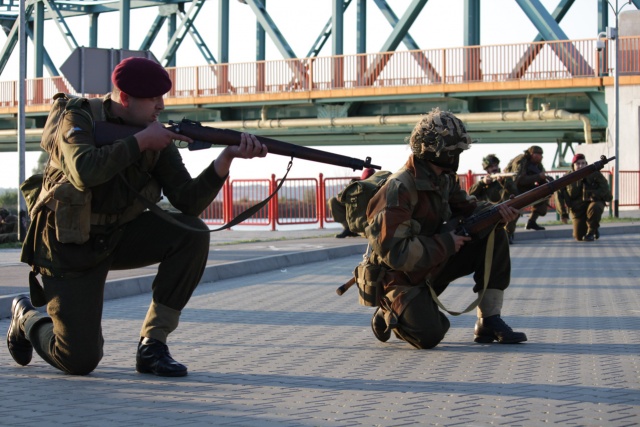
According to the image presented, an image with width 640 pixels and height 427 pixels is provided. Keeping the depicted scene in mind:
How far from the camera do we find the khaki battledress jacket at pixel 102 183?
537 centimetres

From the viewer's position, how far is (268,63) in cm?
3831

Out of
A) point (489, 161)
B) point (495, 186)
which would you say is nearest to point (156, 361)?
point (495, 186)

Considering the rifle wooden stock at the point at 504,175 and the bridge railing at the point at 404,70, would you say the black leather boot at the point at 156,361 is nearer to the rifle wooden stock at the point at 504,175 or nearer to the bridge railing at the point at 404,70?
the rifle wooden stock at the point at 504,175

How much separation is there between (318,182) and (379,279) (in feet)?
65.7

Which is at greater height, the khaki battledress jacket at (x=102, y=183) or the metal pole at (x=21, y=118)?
the metal pole at (x=21, y=118)

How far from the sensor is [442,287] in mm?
7035

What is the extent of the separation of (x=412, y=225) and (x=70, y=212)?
6.68 feet

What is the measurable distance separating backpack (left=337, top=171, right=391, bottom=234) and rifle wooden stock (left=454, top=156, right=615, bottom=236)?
56 centimetres

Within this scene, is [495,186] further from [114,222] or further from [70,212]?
[70,212]

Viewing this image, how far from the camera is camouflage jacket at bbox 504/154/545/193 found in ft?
57.7

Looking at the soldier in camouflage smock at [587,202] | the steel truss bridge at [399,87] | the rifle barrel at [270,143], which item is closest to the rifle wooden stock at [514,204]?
the rifle barrel at [270,143]

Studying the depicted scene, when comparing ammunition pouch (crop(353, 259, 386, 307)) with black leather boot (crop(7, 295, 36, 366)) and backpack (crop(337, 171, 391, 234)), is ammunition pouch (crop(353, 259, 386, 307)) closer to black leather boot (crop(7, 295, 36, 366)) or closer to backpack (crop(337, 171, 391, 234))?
backpack (crop(337, 171, 391, 234))

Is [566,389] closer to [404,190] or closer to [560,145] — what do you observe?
[404,190]

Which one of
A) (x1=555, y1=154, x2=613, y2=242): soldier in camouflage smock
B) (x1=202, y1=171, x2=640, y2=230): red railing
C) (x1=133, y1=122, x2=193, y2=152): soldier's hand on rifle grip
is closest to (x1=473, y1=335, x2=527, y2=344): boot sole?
(x1=133, y1=122, x2=193, y2=152): soldier's hand on rifle grip
